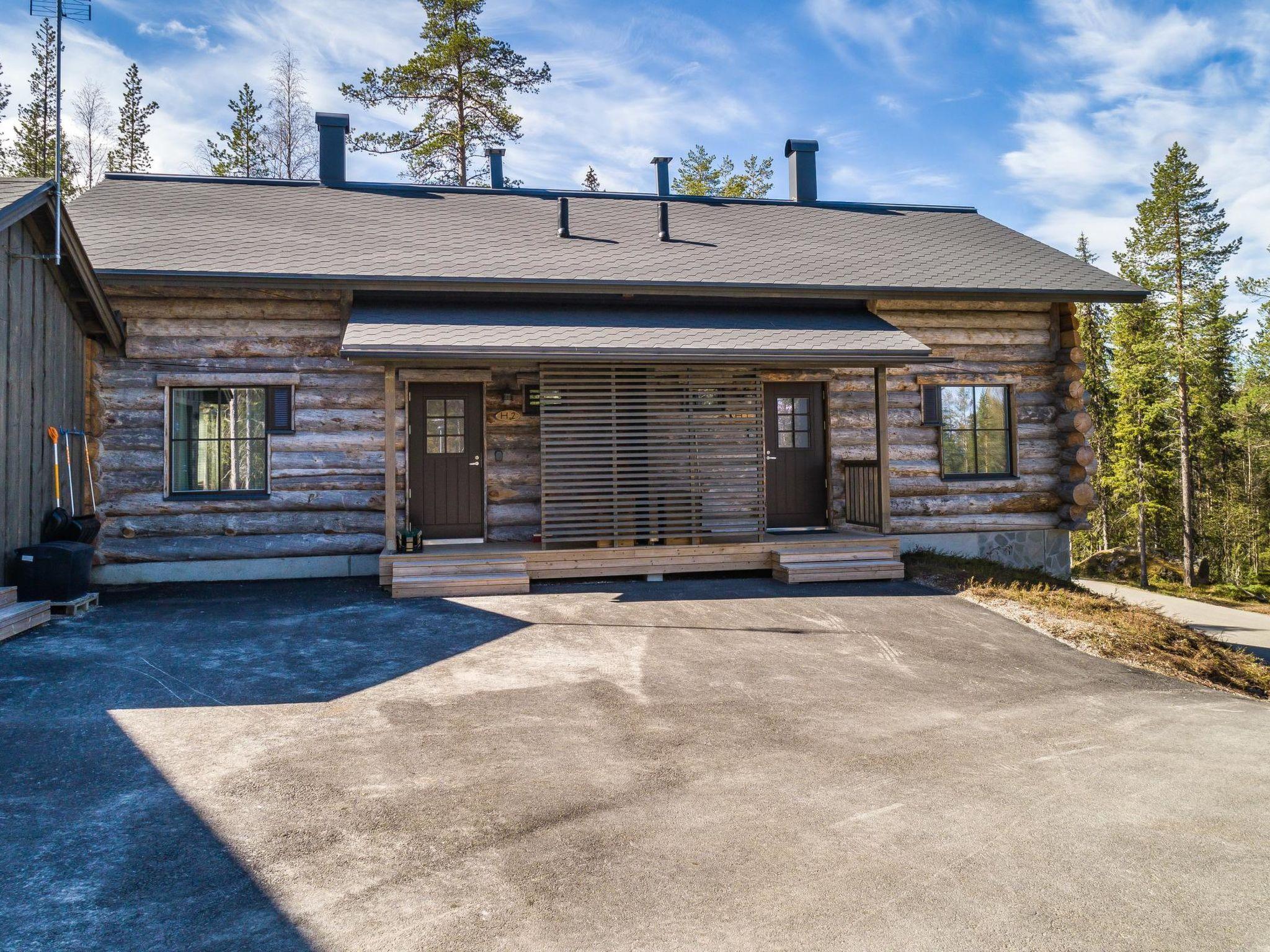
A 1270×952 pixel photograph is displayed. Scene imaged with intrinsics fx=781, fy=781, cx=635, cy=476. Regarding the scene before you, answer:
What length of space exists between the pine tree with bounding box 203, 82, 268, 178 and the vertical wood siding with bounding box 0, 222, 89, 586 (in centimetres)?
1769

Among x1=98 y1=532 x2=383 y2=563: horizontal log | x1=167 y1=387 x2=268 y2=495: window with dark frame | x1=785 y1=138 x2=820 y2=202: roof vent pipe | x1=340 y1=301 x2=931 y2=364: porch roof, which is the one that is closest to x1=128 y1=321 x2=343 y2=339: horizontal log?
x1=340 y1=301 x2=931 y2=364: porch roof

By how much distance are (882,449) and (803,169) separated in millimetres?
6802

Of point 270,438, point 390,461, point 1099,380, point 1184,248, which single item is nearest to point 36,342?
point 270,438

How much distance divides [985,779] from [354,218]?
1026 cm

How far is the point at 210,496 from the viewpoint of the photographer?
9.09 meters

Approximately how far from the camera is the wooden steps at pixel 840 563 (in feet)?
29.4

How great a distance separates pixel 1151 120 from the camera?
20.2 meters

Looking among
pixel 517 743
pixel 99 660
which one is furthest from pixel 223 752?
pixel 99 660

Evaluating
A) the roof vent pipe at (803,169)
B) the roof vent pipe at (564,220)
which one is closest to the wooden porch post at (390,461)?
the roof vent pipe at (564,220)

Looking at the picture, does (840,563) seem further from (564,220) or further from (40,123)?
(40,123)

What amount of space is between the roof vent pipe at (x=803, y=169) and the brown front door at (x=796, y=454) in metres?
5.07

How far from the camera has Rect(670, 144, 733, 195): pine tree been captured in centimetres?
2895

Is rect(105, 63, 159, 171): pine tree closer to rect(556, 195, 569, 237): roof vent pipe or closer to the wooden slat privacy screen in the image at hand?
rect(556, 195, 569, 237): roof vent pipe

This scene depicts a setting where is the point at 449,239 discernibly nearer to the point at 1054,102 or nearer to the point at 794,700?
the point at 794,700
